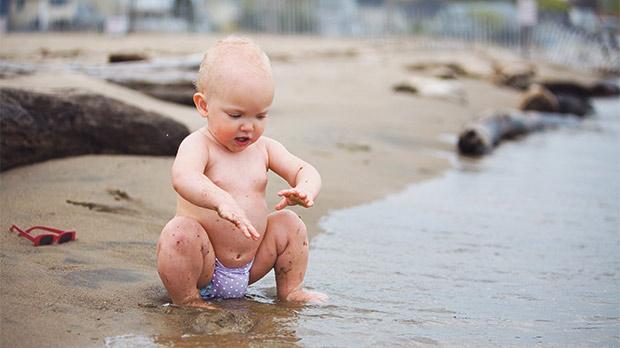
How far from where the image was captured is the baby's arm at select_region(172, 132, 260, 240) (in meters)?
3.02

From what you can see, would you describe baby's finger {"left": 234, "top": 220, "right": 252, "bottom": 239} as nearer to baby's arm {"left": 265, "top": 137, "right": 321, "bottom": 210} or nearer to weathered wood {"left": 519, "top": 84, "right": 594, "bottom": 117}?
baby's arm {"left": 265, "top": 137, "right": 321, "bottom": 210}

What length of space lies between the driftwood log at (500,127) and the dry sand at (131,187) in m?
0.29

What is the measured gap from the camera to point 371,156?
758cm

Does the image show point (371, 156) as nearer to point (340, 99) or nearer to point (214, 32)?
point (340, 99)

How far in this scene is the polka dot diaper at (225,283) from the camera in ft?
11.3

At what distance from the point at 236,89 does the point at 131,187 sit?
1888 mm

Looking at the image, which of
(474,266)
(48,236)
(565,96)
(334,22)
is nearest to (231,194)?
(48,236)

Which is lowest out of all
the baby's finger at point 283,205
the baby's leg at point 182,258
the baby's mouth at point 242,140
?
the baby's leg at point 182,258

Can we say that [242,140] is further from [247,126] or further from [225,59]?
[225,59]

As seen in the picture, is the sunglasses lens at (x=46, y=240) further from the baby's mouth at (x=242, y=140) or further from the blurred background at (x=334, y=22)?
the blurred background at (x=334, y=22)

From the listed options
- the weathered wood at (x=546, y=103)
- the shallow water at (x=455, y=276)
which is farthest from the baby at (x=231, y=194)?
the weathered wood at (x=546, y=103)

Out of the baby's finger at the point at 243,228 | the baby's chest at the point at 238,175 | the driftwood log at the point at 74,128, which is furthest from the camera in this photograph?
the driftwood log at the point at 74,128

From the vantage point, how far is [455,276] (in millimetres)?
4188

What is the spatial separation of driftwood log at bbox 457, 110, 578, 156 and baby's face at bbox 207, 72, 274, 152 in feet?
19.0
